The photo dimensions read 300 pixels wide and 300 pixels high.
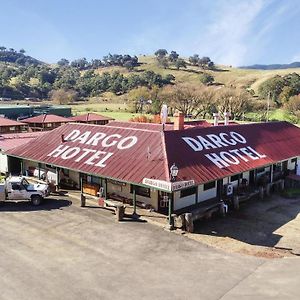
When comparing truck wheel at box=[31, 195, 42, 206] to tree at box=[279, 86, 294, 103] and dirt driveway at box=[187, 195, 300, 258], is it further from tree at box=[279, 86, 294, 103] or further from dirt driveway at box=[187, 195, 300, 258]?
tree at box=[279, 86, 294, 103]

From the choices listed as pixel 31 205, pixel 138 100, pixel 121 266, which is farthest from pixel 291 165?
pixel 138 100

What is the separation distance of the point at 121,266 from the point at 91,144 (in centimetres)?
1348

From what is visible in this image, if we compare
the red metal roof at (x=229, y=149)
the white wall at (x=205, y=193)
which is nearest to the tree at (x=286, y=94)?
the red metal roof at (x=229, y=149)

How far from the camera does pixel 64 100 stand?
13638 cm

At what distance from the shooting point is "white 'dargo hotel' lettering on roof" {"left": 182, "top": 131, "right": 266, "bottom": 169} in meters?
27.3

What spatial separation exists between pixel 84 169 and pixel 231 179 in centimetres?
1030

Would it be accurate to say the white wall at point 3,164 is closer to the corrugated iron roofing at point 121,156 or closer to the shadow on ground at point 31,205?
the corrugated iron roofing at point 121,156

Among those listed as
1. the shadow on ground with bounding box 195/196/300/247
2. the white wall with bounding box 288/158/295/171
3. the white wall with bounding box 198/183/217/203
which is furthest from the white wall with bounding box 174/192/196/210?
the white wall with bounding box 288/158/295/171

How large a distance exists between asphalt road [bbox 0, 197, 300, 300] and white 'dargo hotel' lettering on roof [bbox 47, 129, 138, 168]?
512cm

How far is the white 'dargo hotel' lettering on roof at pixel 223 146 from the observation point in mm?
27283

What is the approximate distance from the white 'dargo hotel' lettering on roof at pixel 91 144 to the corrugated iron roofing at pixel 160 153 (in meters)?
0.28

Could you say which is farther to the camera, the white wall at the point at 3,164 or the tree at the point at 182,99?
the tree at the point at 182,99

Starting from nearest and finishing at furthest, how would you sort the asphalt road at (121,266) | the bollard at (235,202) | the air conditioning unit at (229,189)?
the asphalt road at (121,266) → the bollard at (235,202) → the air conditioning unit at (229,189)

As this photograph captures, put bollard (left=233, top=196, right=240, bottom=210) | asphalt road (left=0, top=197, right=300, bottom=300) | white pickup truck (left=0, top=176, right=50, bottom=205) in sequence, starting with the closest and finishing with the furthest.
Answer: asphalt road (left=0, top=197, right=300, bottom=300) < white pickup truck (left=0, top=176, right=50, bottom=205) < bollard (left=233, top=196, right=240, bottom=210)
